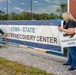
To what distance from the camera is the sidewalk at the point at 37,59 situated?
28.3 feet

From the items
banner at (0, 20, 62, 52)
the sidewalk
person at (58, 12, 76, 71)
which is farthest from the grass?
banner at (0, 20, 62, 52)

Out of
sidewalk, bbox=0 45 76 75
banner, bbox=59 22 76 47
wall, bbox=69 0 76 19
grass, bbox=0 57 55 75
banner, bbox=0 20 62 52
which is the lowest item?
sidewalk, bbox=0 45 76 75

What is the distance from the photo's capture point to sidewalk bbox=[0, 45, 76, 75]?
863 cm

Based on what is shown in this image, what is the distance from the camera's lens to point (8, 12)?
14.2 m

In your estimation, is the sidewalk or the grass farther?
the sidewalk

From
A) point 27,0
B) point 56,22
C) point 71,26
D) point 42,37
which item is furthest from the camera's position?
point 27,0

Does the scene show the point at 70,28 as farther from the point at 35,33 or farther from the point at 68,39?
the point at 35,33

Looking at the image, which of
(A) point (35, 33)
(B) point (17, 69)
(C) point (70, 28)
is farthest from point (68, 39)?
(A) point (35, 33)

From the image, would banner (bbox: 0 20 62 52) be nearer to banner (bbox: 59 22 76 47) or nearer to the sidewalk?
the sidewalk

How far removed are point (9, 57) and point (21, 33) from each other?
1.95 m

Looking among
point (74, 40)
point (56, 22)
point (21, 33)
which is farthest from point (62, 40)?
point (21, 33)

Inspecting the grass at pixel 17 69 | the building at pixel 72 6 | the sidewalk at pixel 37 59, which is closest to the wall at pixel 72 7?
the building at pixel 72 6

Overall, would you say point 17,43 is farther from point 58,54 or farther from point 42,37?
point 58,54

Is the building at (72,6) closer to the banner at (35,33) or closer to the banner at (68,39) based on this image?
the banner at (35,33)
